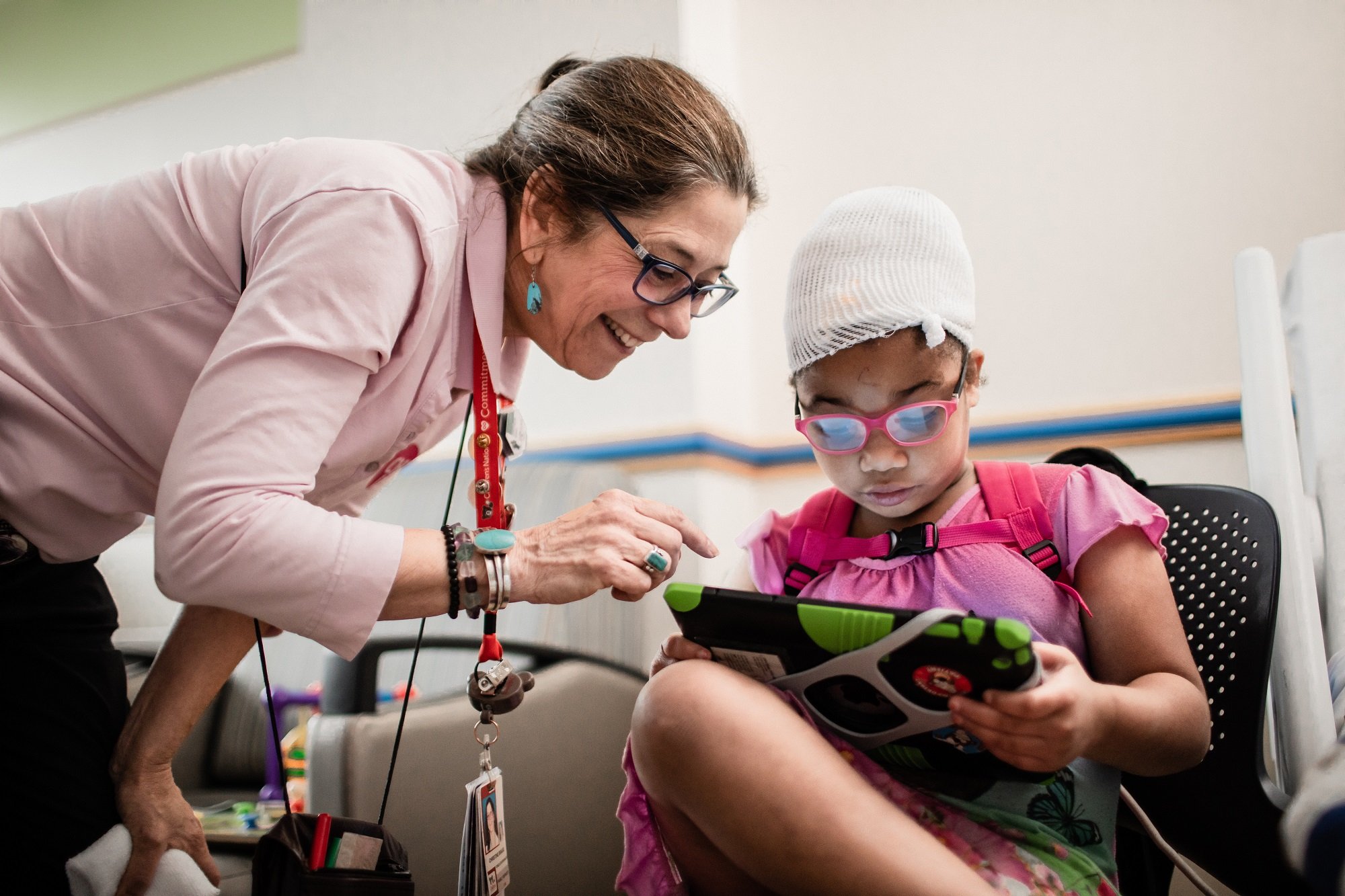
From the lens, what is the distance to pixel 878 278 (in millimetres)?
1040

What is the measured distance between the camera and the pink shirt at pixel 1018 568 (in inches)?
37.4

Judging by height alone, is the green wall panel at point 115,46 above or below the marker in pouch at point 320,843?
above

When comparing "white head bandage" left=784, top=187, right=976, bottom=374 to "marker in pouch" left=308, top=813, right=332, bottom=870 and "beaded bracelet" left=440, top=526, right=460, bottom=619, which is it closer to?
"beaded bracelet" left=440, top=526, right=460, bottom=619

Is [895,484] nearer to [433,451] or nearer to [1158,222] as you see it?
[1158,222]

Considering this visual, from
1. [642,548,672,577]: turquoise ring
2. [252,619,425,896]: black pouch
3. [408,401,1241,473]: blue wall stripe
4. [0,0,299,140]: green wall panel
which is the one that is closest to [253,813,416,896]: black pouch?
[252,619,425,896]: black pouch

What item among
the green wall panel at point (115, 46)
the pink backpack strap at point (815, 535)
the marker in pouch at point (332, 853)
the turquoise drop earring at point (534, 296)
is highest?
the green wall panel at point (115, 46)

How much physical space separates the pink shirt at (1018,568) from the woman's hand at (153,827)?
0.79 metres

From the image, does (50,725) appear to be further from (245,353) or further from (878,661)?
(878,661)

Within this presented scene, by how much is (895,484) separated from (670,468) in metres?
1.08

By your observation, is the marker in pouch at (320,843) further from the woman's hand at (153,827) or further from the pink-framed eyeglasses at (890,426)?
the pink-framed eyeglasses at (890,426)

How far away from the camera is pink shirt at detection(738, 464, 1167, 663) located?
0.95m

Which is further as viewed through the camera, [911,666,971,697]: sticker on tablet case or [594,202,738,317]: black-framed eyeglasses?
[594,202,738,317]: black-framed eyeglasses

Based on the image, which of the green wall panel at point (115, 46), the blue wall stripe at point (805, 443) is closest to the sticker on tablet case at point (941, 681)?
the blue wall stripe at point (805, 443)

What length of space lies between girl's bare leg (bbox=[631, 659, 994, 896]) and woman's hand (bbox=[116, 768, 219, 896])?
63 centimetres
